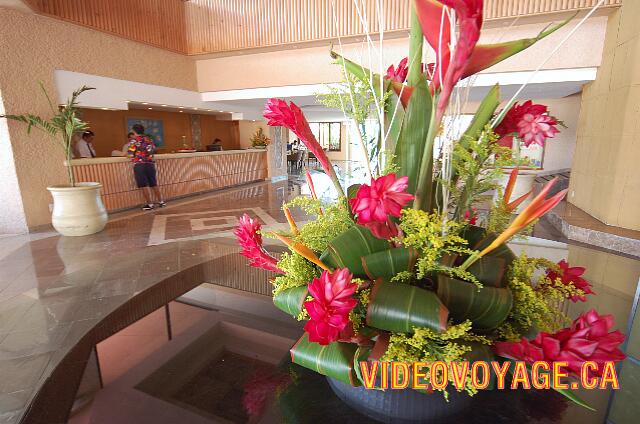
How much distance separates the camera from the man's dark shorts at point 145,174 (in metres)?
6.34

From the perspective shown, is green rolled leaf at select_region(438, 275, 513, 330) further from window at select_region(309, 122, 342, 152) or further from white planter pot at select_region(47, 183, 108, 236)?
window at select_region(309, 122, 342, 152)

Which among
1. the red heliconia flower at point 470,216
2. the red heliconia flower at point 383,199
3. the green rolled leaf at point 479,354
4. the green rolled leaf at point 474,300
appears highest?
the red heliconia flower at point 383,199

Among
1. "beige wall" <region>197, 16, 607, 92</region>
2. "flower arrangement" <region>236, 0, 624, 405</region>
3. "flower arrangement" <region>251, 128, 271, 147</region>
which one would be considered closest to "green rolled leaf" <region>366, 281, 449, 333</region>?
"flower arrangement" <region>236, 0, 624, 405</region>

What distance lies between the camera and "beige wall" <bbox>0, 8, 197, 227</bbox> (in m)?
4.74

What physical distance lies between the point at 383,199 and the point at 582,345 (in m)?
0.34

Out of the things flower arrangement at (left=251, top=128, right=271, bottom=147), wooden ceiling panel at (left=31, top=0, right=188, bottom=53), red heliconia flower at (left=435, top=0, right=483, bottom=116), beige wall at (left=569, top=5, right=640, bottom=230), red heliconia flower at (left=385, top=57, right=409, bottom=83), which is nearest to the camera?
red heliconia flower at (left=435, top=0, right=483, bottom=116)

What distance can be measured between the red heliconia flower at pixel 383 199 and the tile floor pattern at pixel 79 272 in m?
0.88

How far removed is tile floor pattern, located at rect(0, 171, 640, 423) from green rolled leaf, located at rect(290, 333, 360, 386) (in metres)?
0.68

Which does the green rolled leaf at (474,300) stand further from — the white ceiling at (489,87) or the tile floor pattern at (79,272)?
the white ceiling at (489,87)

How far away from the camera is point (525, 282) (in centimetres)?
67

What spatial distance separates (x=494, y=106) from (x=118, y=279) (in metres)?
3.29

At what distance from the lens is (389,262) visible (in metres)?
0.61

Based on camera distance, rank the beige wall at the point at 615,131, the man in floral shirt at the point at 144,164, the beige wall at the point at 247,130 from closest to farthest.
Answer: the beige wall at the point at 615,131, the man in floral shirt at the point at 144,164, the beige wall at the point at 247,130

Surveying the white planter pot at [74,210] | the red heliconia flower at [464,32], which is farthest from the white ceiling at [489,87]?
the white planter pot at [74,210]
